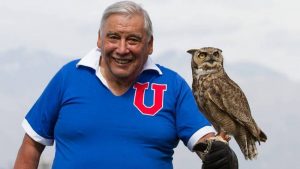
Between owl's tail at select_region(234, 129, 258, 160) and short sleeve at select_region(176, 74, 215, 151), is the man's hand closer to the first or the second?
short sleeve at select_region(176, 74, 215, 151)

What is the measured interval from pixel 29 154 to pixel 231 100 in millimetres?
1437

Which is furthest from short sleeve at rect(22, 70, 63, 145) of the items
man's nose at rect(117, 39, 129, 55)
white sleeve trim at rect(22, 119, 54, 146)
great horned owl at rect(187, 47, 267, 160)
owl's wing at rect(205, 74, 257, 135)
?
owl's wing at rect(205, 74, 257, 135)

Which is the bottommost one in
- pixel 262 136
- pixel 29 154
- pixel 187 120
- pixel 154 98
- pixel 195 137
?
pixel 29 154

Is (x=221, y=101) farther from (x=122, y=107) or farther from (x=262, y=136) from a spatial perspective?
(x=122, y=107)

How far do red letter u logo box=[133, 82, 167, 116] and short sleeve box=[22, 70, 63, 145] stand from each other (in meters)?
0.47

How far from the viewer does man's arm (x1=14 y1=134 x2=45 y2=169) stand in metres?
3.24

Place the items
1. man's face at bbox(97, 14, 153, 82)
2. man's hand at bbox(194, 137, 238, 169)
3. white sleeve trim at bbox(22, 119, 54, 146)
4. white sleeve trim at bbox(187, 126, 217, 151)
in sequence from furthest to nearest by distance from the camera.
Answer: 1. white sleeve trim at bbox(22, 119, 54, 146)
2. white sleeve trim at bbox(187, 126, 217, 151)
3. man's face at bbox(97, 14, 153, 82)
4. man's hand at bbox(194, 137, 238, 169)

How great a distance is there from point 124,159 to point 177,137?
1.18 ft

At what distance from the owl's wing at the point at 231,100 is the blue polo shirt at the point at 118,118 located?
1.14ft

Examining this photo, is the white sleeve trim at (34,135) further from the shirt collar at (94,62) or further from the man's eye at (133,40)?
the man's eye at (133,40)

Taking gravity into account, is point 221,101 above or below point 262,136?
above

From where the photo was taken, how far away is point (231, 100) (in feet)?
11.4

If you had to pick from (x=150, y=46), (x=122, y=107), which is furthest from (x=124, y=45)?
(x=122, y=107)

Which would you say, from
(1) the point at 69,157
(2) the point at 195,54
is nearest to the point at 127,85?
(1) the point at 69,157
